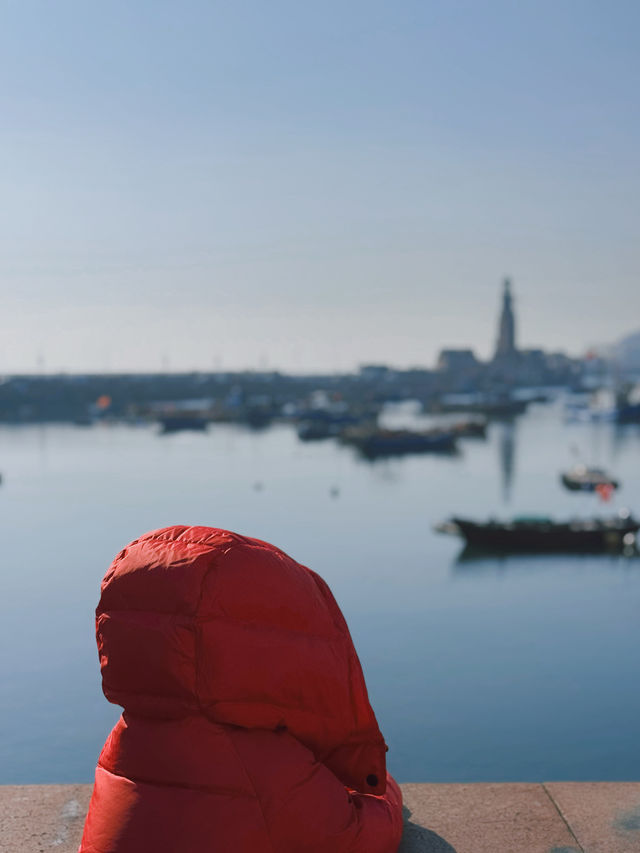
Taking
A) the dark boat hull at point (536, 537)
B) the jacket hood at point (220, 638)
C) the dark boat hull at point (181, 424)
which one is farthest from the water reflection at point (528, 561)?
the dark boat hull at point (181, 424)

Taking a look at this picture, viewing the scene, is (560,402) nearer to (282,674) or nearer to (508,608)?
(508,608)

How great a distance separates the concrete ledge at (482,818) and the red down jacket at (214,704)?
573 mm

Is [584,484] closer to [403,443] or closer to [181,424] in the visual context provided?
[403,443]

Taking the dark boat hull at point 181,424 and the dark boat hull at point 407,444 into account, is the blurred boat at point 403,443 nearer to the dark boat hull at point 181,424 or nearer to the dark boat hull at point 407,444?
the dark boat hull at point 407,444

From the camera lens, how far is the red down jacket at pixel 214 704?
2.97 m

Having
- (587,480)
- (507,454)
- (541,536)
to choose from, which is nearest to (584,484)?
(587,480)

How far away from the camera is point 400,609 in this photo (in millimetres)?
24312

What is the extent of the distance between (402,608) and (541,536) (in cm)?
1216

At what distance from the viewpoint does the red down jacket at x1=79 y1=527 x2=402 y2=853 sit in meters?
2.97

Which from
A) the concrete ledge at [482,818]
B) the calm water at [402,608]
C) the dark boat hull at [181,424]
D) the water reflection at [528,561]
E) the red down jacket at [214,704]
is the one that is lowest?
the water reflection at [528,561]

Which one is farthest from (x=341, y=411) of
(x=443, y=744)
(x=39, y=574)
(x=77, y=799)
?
(x=77, y=799)

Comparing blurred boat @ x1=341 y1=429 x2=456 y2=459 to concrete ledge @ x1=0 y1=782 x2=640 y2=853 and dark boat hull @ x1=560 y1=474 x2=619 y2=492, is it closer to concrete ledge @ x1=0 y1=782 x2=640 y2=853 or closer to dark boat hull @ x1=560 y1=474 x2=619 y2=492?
dark boat hull @ x1=560 y1=474 x2=619 y2=492

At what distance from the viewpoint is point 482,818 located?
3742 millimetres

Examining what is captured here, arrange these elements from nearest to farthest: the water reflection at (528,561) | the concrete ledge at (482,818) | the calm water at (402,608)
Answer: the concrete ledge at (482,818) → the calm water at (402,608) → the water reflection at (528,561)
